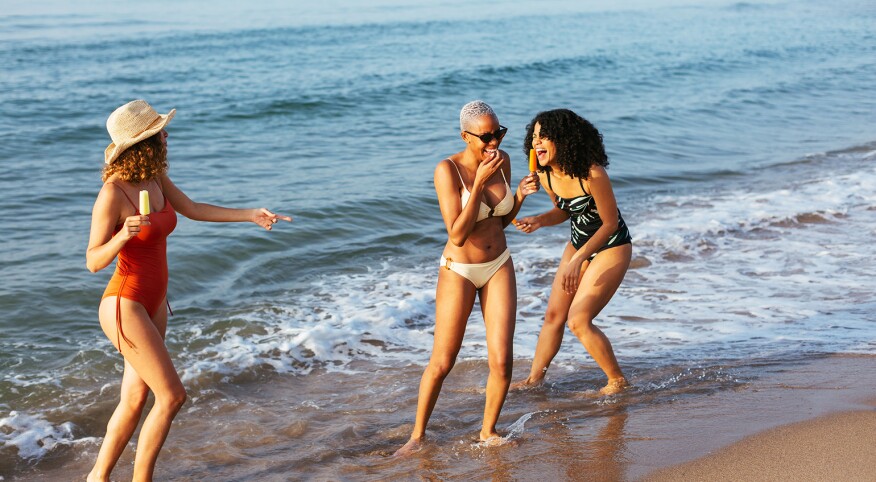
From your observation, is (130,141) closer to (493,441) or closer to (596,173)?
(493,441)

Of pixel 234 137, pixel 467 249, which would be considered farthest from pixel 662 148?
pixel 467 249

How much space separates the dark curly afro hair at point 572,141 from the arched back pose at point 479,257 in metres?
0.56

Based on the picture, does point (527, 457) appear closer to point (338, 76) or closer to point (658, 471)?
point (658, 471)

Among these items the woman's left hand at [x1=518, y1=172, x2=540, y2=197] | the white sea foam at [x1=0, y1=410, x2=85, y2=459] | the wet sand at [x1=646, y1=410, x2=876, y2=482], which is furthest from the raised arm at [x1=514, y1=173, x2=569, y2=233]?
the white sea foam at [x1=0, y1=410, x2=85, y2=459]

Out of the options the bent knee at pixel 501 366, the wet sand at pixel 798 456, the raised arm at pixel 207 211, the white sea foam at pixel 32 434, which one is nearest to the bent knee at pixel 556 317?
the bent knee at pixel 501 366

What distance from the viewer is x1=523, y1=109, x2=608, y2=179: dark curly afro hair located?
551 centimetres

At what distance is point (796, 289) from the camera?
8367mm

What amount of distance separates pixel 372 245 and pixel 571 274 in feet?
17.8

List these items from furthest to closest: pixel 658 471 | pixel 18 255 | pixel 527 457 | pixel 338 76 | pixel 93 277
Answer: pixel 338 76
pixel 18 255
pixel 93 277
pixel 527 457
pixel 658 471

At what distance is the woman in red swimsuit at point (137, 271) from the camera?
4.41 meters

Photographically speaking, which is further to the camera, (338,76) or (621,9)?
(621,9)

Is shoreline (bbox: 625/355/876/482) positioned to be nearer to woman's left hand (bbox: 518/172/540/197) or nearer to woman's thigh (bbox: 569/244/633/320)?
woman's thigh (bbox: 569/244/633/320)

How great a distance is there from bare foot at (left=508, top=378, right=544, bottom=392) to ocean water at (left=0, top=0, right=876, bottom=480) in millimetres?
110

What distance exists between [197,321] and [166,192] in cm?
353
